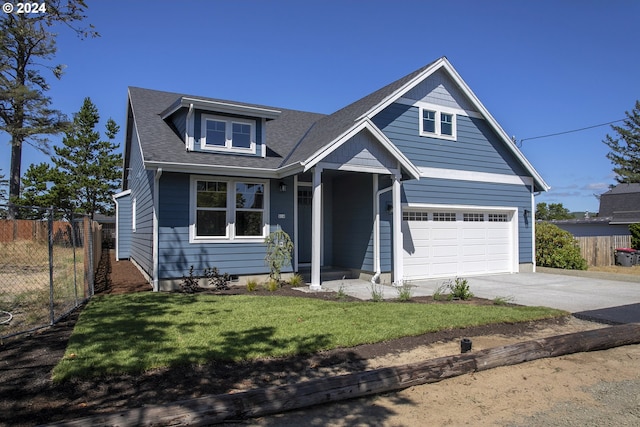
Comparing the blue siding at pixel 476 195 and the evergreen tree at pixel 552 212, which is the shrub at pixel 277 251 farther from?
the evergreen tree at pixel 552 212

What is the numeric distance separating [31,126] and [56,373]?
76.4 feet

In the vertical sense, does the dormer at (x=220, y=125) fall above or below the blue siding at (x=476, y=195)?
above

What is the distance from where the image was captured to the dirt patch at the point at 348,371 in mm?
4043

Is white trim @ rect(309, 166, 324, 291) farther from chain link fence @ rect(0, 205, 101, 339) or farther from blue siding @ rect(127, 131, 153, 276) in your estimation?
chain link fence @ rect(0, 205, 101, 339)

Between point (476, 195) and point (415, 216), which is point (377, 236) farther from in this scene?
point (476, 195)

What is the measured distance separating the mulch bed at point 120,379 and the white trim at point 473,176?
827cm

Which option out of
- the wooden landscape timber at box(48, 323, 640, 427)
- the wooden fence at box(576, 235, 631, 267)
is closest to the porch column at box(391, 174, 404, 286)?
the wooden landscape timber at box(48, 323, 640, 427)

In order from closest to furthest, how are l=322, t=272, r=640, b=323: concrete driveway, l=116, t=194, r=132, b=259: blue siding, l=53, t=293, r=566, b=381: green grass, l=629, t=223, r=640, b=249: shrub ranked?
l=53, t=293, r=566, b=381: green grass < l=322, t=272, r=640, b=323: concrete driveway < l=116, t=194, r=132, b=259: blue siding < l=629, t=223, r=640, b=249: shrub

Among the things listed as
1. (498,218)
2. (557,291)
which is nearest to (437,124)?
(498,218)

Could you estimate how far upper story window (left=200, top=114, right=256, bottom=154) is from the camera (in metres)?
12.0

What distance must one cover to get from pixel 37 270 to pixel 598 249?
22.6 m

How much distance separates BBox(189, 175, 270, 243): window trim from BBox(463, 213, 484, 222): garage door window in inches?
280

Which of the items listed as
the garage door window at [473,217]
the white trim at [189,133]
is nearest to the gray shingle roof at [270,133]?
the white trim at [189,133]

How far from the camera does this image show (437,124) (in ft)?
47.4
